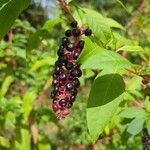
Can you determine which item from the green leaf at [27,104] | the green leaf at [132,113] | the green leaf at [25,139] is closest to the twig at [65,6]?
the green leaf at [132,113]

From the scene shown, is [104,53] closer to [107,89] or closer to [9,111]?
[107,89]

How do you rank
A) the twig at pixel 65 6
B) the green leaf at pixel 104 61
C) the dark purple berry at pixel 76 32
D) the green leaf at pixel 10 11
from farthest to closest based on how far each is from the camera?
the twig at pixel 65 6, the dark purple berry at pixel 76 32, the green leaf at pixel 10 11, the green leaf at pixel 104 61

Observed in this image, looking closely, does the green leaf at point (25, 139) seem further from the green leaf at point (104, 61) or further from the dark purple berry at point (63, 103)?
the green leaf at point (104, 61)

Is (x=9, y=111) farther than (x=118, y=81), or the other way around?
(x=9, y=111)

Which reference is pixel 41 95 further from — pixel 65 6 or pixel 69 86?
pixel 69 86

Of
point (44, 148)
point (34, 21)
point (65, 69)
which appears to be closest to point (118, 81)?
point (65, 69)

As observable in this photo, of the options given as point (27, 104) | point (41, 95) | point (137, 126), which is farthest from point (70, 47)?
point (41, 95)
